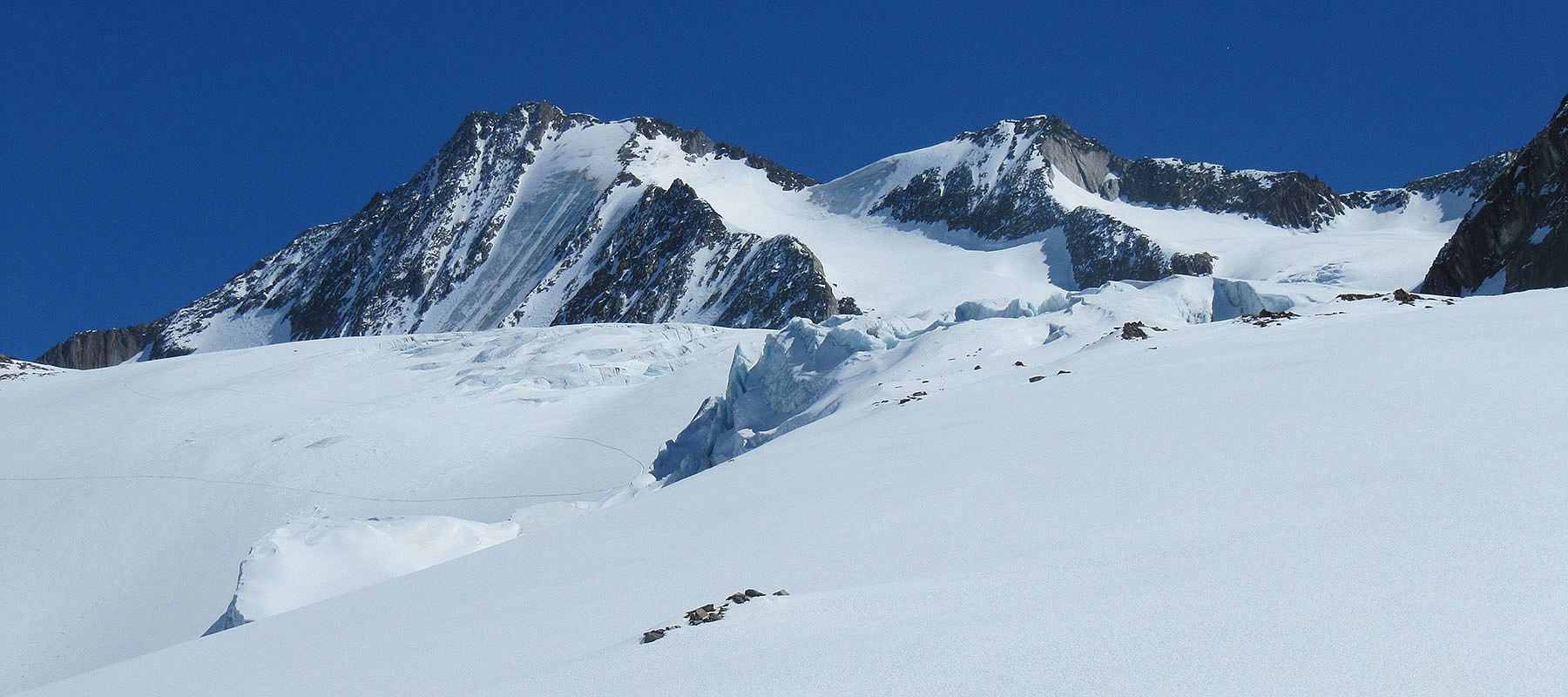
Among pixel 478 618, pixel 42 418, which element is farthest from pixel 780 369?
pixel 42 418

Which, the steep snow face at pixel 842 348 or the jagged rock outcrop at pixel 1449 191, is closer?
the steep snow face at pixel 842 348

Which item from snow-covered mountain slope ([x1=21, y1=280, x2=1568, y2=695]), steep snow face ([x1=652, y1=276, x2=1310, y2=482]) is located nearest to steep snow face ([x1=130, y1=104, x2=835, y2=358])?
steep snow face ([x1=652, y1=276, x2=1310, y2=482])

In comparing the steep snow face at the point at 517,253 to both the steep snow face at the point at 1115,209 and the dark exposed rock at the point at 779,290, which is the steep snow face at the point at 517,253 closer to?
the dark exposed rock at the point at 779,290

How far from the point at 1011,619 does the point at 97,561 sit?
93.4 ft

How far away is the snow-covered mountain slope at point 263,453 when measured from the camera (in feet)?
77.7

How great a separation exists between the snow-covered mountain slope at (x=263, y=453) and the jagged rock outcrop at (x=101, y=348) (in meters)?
107

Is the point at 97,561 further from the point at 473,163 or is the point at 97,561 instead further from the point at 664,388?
the point at 473,163

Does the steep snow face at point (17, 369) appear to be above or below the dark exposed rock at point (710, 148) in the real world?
below

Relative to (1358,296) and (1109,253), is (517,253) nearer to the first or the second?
(1109,253)

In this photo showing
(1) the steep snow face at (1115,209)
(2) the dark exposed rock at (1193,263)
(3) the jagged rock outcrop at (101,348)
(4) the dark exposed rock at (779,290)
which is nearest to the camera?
(4) the dark exposed rock at (779,290)

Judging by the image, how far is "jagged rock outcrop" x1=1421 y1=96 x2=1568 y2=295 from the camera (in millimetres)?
29359

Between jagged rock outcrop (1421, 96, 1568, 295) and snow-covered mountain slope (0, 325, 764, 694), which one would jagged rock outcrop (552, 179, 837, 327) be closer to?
snow-covered mountain slope (0, 325, 764, 694)

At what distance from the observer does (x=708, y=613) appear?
518cm

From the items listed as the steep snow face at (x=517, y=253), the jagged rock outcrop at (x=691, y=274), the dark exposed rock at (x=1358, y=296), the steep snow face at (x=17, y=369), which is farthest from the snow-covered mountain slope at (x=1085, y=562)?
the steep snow face at (x=517, y=253)
